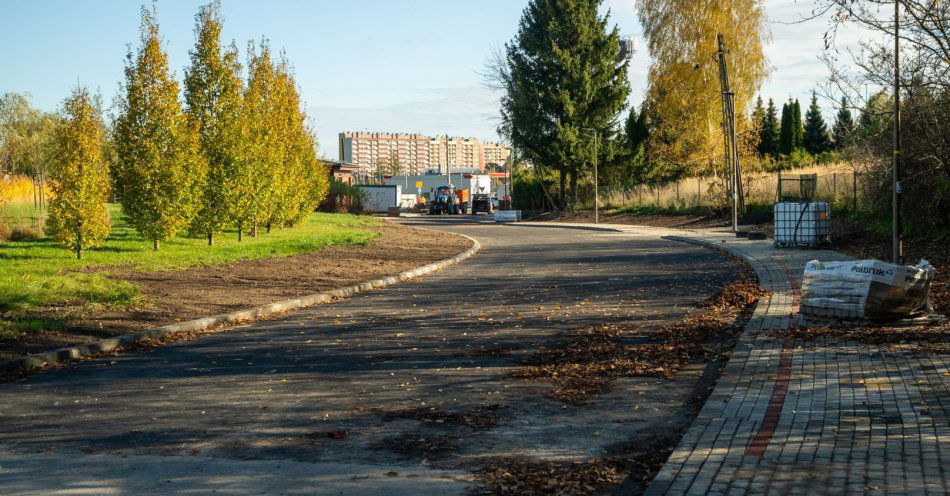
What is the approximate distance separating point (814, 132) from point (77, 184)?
272 feet

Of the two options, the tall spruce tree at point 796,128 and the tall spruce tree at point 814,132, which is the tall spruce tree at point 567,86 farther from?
the tall spruce tree at point 814,132

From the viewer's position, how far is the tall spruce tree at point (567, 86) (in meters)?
57.7

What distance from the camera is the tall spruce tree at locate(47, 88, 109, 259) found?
837 inches

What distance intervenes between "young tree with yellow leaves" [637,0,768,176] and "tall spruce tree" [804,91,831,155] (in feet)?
A: 117

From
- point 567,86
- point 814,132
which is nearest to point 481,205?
point 567,86

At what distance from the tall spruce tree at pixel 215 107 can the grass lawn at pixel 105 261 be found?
2.26 meters

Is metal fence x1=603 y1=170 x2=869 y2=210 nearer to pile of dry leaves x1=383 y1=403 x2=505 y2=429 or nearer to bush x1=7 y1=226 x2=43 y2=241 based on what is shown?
pile of dry leaves x1=383 y1=403 x2=505 y2=429

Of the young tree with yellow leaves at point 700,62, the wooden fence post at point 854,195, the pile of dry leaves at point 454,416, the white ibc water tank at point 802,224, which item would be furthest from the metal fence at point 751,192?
the pile of dry leaves at point 454,416

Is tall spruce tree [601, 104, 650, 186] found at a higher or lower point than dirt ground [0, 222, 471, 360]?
higher

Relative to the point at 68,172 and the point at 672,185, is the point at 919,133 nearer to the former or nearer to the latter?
the point at 68,172

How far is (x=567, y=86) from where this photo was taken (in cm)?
5816

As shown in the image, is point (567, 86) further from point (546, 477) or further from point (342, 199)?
point (546, 477)

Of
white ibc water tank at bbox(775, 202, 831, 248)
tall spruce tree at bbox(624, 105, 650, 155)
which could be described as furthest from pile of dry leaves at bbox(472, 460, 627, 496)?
tall spruce tree at bbox(624, 105, 650, 155)

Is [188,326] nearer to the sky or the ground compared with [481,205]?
nearer to the ground
